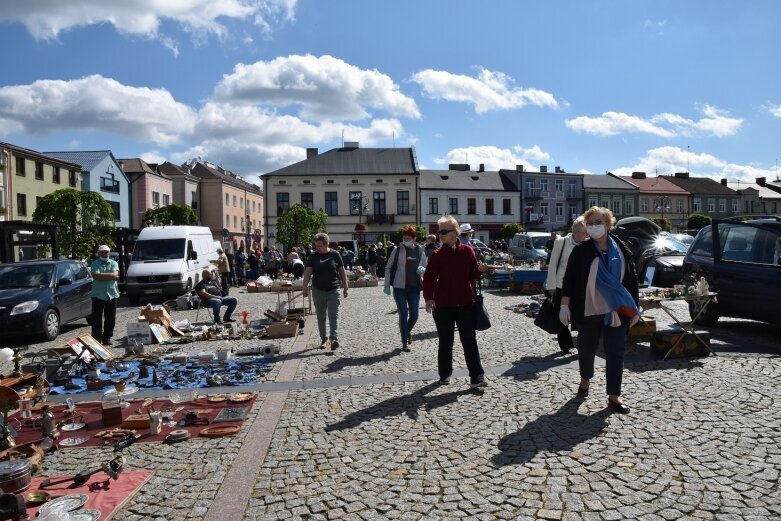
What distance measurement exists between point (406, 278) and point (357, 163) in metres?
51.2

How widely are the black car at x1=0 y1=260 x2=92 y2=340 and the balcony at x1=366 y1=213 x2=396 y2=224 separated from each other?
147 ft

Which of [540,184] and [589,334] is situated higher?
[540,184]

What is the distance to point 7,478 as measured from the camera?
3945mm

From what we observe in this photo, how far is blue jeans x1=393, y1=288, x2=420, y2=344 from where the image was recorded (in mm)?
8969

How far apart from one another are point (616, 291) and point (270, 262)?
23110mm

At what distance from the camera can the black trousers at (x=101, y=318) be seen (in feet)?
34.3

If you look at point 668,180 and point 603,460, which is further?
point 668,180

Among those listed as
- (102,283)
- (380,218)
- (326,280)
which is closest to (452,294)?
(326,280)

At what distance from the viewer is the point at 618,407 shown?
5453 mm

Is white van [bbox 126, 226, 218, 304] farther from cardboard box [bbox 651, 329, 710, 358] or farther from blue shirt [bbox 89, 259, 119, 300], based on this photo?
cardboard box [bbox 651, 329, 710, 358]

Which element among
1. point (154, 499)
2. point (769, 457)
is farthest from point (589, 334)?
point (154, 499)

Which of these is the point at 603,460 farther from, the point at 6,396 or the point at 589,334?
the point at 6,396

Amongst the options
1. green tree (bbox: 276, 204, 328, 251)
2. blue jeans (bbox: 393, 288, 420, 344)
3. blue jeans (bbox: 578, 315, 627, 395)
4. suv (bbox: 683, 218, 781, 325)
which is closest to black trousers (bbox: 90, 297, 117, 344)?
blue jeans (bbox: 393, 288, 420, 344)

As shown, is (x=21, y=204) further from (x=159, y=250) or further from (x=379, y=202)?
(x=159, y=250)
